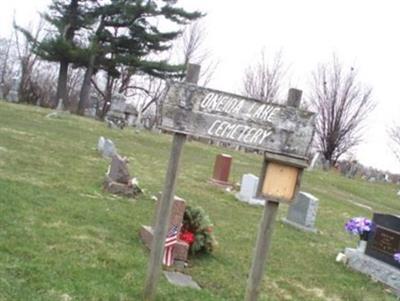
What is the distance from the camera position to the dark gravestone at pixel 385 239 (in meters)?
8.41

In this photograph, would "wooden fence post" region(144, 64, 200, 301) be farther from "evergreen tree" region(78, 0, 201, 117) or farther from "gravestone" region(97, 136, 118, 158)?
"evergreen tree" region(78, 0, 201, 117)

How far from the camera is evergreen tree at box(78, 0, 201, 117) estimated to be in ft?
101

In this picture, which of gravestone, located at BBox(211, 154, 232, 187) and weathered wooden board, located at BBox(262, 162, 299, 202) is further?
gravestone, located at BBox(211, 154, 232, 187)

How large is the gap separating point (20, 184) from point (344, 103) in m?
34.0

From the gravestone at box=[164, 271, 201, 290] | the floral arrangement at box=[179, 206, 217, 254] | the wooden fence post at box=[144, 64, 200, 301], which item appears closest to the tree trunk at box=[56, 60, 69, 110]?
the floral arrangement at box=[179, 206, 217, 254]

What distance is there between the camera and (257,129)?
521 cm

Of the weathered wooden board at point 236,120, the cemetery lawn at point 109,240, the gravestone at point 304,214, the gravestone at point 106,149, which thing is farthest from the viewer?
the gravestone at point 106,149

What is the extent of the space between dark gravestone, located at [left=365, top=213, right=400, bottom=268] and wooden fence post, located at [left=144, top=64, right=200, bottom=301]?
4457 mm

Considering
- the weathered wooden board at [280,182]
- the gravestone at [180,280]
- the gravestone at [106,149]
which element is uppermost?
the weathered wooden board at [280,182]

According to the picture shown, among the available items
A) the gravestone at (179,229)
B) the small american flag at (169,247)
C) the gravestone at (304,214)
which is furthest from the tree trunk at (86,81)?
the small american flag at (169,247)

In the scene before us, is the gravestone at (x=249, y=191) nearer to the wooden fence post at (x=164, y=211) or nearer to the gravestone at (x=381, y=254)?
the gravestone at (x=381, y=254)

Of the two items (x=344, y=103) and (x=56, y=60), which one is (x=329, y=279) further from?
(x=344, y=103)

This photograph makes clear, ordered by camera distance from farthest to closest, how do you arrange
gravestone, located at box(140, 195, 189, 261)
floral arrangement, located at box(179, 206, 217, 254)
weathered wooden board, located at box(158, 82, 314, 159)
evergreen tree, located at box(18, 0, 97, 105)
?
evergreen tree, located at box(18, 0, 97, 105), floral arrangement, located at box(179, 206, 217, 254), gravestone, located at box(140, 195, 189, 261), weathered wooden board, located at box(158, 82, 314, 159)

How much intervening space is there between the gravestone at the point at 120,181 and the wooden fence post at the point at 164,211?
14.9ft
